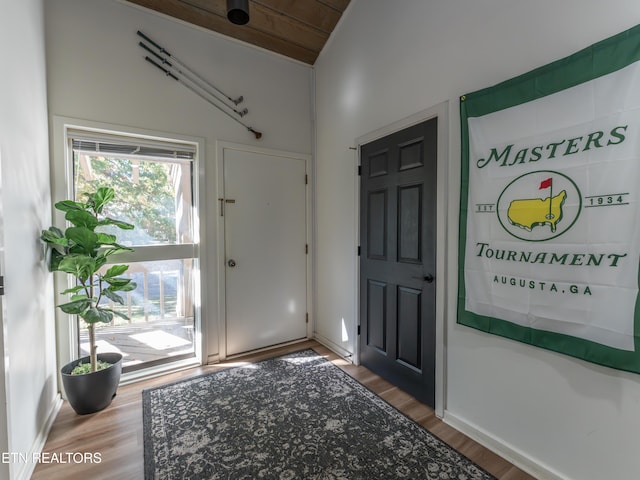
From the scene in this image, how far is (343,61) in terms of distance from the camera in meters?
2.82

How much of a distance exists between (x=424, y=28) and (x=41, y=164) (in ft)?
8.91

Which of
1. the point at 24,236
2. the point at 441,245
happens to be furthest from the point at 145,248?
the point at 441,245

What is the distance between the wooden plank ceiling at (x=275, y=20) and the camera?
2.45m

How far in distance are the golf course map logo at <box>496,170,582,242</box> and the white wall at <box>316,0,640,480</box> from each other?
34 centimetres

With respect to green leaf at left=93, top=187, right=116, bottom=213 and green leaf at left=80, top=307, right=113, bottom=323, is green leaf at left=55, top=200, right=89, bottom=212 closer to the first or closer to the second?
green leaf at left=93, top=187, right=116, bottom=213

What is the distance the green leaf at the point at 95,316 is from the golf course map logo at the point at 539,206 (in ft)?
8.18

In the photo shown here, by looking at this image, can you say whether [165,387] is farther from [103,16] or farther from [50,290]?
[103,16]

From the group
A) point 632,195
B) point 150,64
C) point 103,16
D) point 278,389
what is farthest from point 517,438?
point 103,16

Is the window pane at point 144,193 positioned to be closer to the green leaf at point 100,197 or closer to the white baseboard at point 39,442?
the green leaf at point 100,197

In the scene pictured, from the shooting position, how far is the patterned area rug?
5.08ft

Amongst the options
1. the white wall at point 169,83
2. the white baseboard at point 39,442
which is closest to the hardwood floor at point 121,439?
the white baseboard at point 39,442

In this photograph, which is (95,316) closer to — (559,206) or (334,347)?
(334,347)

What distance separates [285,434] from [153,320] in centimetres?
159

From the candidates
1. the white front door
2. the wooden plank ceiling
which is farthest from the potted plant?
the wooden plank ceiling
